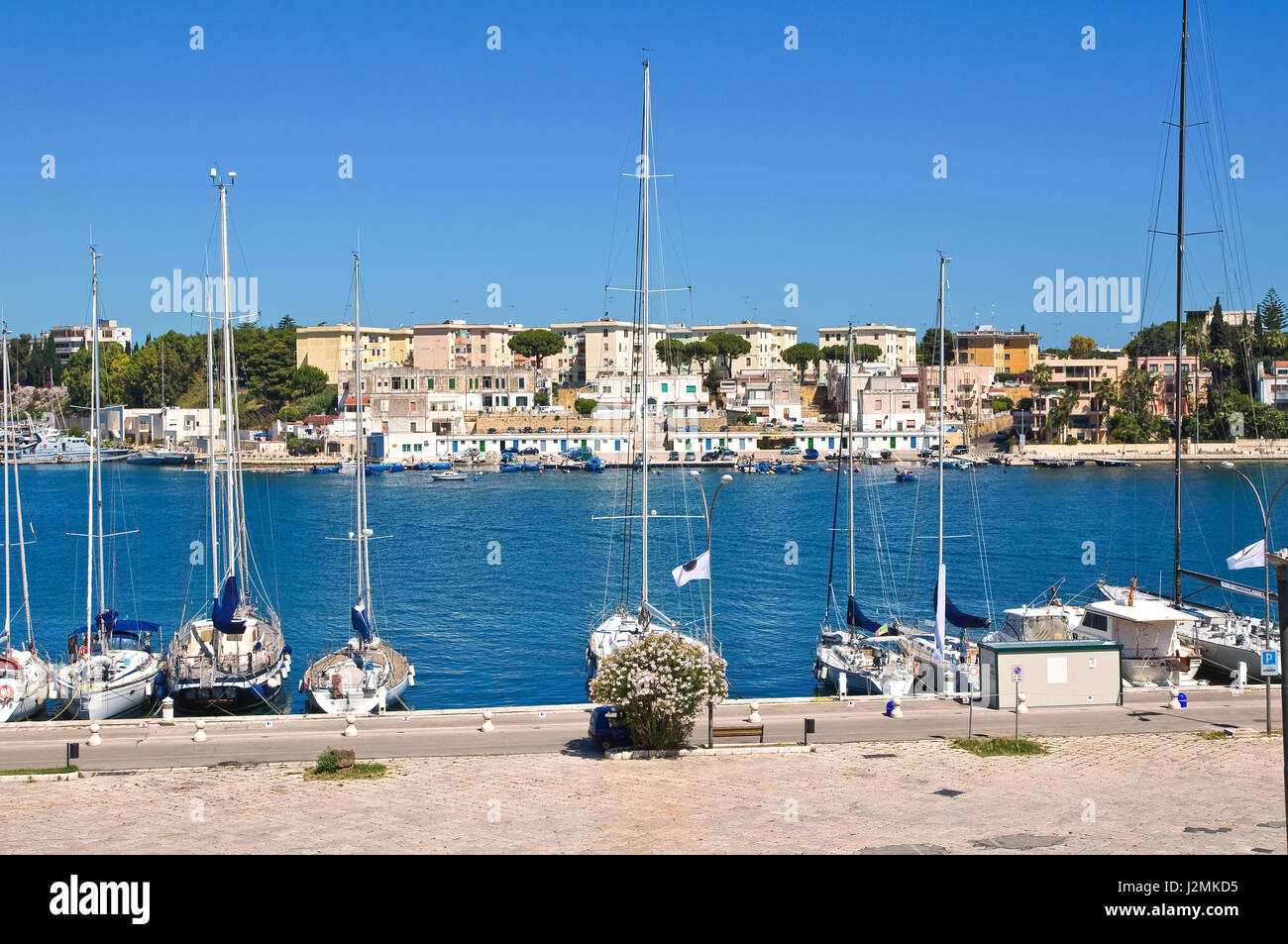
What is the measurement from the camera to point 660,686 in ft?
60.8

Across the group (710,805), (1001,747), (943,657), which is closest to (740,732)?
(710,805)

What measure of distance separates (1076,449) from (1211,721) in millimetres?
100368

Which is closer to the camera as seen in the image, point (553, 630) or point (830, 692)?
point (830, 692)

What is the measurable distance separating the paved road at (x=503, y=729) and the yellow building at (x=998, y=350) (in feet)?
437

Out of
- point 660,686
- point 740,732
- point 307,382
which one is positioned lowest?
point 740,732

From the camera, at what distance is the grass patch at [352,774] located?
705 inches

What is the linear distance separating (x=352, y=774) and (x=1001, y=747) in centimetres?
988

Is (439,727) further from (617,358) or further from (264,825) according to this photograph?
(617,358)

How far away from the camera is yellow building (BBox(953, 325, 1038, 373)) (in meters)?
152

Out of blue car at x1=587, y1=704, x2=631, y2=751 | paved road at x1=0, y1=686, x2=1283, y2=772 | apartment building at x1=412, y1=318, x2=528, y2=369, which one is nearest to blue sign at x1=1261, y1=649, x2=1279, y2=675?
paved road at x1=0, y1=686, x2=1283, y2=772

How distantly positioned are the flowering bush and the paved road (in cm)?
117

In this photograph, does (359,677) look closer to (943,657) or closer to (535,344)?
(943,657)
